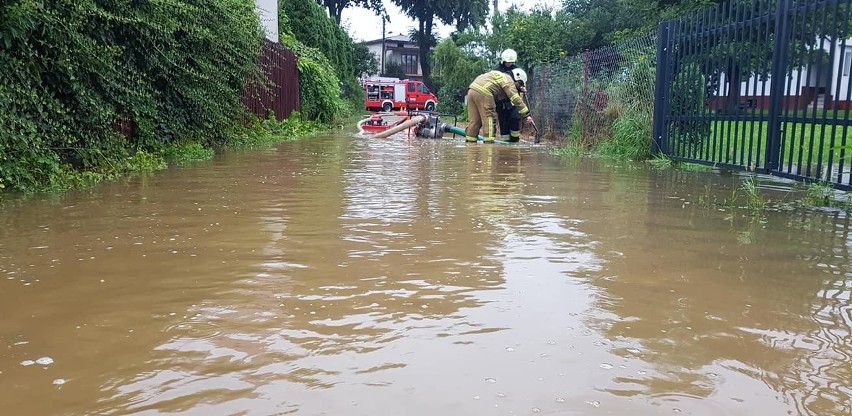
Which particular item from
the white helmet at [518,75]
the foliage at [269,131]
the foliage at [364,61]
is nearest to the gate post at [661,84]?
the white helmet at [518,75]

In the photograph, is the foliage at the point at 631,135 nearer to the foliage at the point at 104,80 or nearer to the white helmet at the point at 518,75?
the white helmet at the point at 518,75

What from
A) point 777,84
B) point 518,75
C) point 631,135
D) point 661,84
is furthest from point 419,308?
point 518,75

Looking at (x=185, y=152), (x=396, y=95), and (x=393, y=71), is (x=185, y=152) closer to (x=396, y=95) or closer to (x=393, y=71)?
(x=396, y=95)

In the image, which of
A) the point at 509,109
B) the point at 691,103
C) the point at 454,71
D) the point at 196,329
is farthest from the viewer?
the point at 454,71

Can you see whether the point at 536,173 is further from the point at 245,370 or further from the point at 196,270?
the point at 245,370

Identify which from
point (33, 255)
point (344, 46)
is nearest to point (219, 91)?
point (33, 255)

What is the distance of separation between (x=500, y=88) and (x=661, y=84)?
11.6 feet

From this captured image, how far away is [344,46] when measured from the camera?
104 ft

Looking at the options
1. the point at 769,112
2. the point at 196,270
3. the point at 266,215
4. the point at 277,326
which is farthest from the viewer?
the point at 769,112

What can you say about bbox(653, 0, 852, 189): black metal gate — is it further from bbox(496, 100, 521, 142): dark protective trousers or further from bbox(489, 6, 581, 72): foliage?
bbox(489, 6, 581, 72): foliage

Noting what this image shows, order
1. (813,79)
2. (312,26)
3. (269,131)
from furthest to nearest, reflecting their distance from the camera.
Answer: (312,26) < (269,131) < (813,79)

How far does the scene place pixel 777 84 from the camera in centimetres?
646

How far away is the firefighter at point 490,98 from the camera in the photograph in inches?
459

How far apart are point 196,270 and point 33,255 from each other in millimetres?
978
